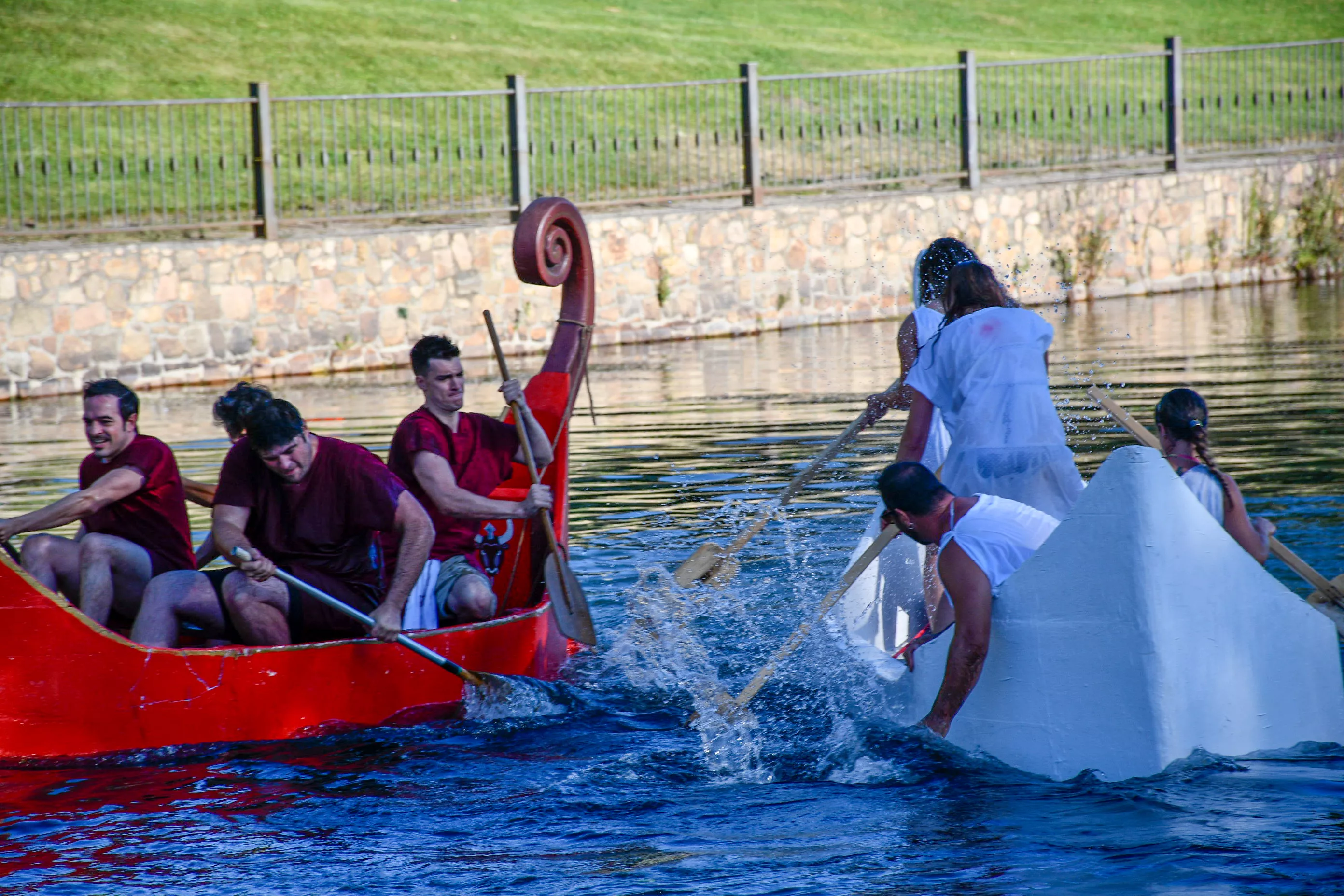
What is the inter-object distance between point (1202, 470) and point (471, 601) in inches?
105

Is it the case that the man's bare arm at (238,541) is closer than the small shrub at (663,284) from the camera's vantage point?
Yes

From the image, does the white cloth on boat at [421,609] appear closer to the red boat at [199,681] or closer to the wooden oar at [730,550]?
the red boat at [199,681]

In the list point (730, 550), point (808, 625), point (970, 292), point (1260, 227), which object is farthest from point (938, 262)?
point (1260, 227)

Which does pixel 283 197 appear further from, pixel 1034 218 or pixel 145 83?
pixel 1034 218

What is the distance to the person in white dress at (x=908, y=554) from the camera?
648 centimetres

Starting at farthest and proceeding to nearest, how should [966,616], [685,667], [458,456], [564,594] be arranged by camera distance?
[685,667] → [458,456] → [564,594] → [966,616]

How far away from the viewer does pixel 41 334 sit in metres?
14.6

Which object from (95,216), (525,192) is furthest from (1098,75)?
(95,216)

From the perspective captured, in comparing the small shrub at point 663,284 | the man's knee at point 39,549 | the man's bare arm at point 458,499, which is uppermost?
Result: the small shrub at point 663,284

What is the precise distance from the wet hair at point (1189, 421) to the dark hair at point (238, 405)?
10.1 feet

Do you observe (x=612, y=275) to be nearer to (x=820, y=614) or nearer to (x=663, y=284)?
(x=663, y=284)

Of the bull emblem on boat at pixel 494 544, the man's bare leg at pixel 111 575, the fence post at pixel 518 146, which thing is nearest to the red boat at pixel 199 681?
the man's bare leg at pixel 111 575

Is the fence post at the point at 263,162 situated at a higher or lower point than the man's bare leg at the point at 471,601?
higher

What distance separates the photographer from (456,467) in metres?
6.70
